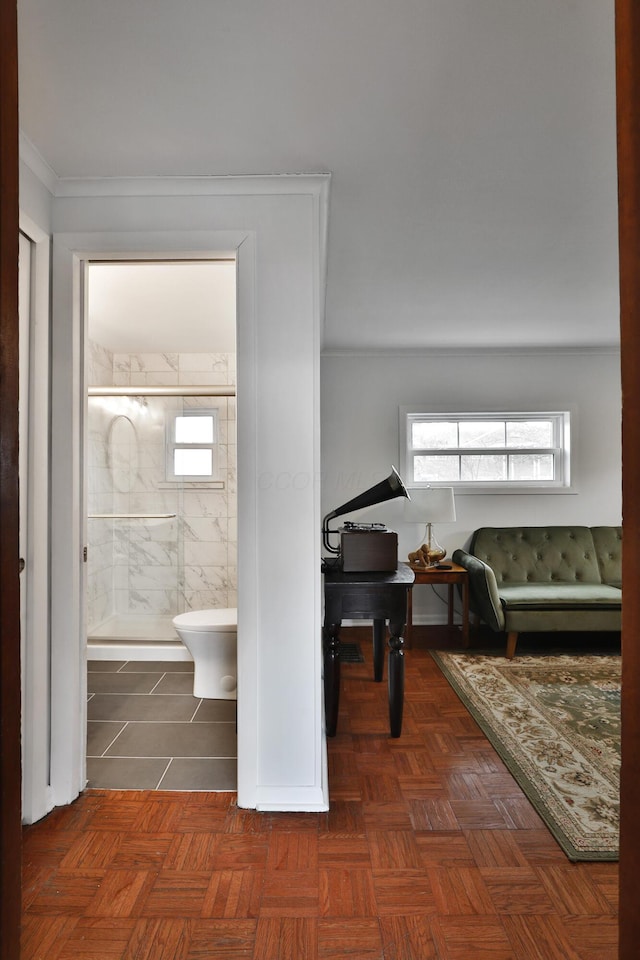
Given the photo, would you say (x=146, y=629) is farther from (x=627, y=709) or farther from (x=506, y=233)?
(x=627, y=709)

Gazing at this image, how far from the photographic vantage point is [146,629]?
4.40 metres

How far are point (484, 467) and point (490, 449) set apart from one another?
16 centimetres

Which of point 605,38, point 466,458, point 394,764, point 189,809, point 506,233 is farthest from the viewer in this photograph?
point 466,458

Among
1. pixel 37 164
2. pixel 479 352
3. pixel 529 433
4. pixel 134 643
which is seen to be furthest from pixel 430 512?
pixel 37 164

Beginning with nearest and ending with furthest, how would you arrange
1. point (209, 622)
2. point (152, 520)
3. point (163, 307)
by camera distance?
1. point (209, 622)
2. point (163, 307)
3. point (152, 520)

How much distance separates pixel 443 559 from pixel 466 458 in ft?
2.94

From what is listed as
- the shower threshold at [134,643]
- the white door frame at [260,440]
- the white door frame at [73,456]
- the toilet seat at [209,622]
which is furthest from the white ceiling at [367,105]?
the shower threshold at [134,643]

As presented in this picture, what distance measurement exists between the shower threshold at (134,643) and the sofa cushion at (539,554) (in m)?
2.47

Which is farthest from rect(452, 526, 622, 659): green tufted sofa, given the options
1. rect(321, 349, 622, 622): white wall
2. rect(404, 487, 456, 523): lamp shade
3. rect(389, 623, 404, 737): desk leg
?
rect(389, 623, 404, 737): desk leg

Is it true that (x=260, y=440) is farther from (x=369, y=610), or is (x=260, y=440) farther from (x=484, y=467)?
(x=484, y=467)

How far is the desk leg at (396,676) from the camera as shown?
107 inches

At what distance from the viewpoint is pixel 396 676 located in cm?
274

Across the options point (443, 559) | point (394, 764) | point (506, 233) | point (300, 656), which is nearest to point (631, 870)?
point (300, 656)

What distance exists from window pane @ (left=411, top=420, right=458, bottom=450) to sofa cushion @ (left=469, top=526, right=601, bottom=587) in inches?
31.4
